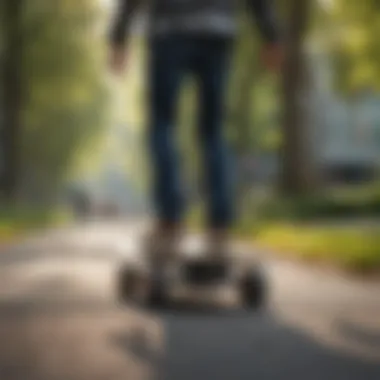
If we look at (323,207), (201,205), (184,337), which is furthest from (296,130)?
(184,337)

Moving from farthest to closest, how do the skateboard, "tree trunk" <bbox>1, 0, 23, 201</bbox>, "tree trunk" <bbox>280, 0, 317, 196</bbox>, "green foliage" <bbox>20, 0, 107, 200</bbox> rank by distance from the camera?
"green foliage" <bbox>20, 0, 107, 200</bbox> → "tree trunk" <bbox>1, 0, 23, 201</bbox> → "tree trunk" <bbox>280, 0, 317, 196</bbox> → the skateboard

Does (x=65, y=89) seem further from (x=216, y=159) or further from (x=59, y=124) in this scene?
(x=216, y=159)

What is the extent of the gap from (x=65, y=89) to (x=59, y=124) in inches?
137

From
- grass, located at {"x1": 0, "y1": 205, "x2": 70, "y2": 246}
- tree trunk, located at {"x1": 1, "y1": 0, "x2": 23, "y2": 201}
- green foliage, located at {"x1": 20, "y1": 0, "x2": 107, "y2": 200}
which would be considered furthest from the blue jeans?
green foliage, located at {"x1": 20, "y1": 0, "x2": 107, "y2": 200}

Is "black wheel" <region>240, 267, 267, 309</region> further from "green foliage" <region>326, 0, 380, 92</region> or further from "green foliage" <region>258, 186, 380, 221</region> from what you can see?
"green foliage" <region>326, 0, 380, 92</region>

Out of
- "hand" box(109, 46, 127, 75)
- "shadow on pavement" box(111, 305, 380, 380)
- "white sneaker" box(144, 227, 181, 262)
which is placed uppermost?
"hand" box(109, 46, 127, 75)

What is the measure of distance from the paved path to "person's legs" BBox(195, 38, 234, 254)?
293 mm

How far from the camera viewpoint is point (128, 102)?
6340 millimetres

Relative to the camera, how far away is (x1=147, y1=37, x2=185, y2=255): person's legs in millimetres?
2357

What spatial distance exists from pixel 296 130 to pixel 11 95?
365 cm

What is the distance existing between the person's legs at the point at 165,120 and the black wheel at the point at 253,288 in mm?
277

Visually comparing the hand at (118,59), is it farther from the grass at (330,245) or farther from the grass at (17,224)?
the grass at (17,224)

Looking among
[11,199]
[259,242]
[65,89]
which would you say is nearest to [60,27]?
[65,89]

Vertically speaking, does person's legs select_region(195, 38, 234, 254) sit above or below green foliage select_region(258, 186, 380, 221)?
above
